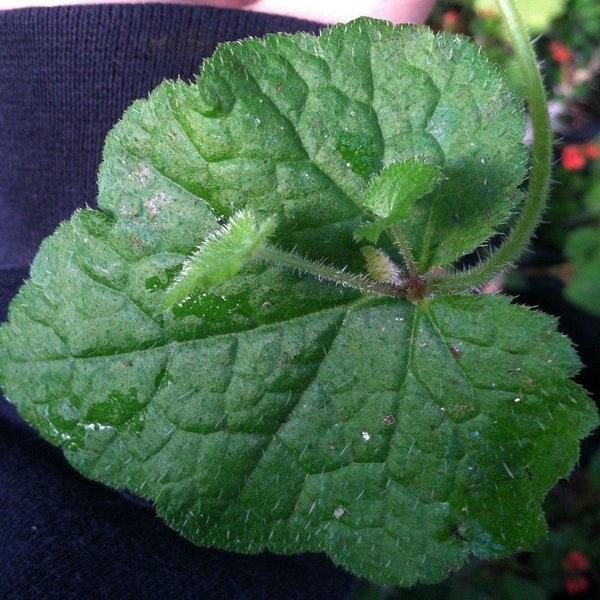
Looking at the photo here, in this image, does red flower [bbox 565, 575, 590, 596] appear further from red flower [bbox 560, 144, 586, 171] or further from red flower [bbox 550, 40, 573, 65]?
red flower [bbox 550, 40, 573, 65]

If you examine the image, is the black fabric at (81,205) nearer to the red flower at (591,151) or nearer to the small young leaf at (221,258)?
the small young leaf at (221,258)

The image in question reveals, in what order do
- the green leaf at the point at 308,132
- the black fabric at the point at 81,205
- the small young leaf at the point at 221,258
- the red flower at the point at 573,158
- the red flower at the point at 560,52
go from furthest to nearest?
the red flower at the point at 560,52, the red flower at the point at 573,158, the black fabric at the point at 81,205, the green leaf at the point at 308,132, the small young leaf at the point at 221,258

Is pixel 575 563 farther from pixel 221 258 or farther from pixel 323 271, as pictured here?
pixel 221 258

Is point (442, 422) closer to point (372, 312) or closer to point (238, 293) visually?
point (372, 312)

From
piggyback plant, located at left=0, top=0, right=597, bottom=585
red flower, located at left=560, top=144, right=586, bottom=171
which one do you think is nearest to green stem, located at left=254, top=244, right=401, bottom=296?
piggyback plant, located at left=0, top=0, right=597, bottom=585

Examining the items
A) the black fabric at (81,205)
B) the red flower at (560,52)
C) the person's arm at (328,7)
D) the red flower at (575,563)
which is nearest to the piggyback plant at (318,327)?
the black fabric at (81,205)


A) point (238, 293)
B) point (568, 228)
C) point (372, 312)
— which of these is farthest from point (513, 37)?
point (568, 228)
